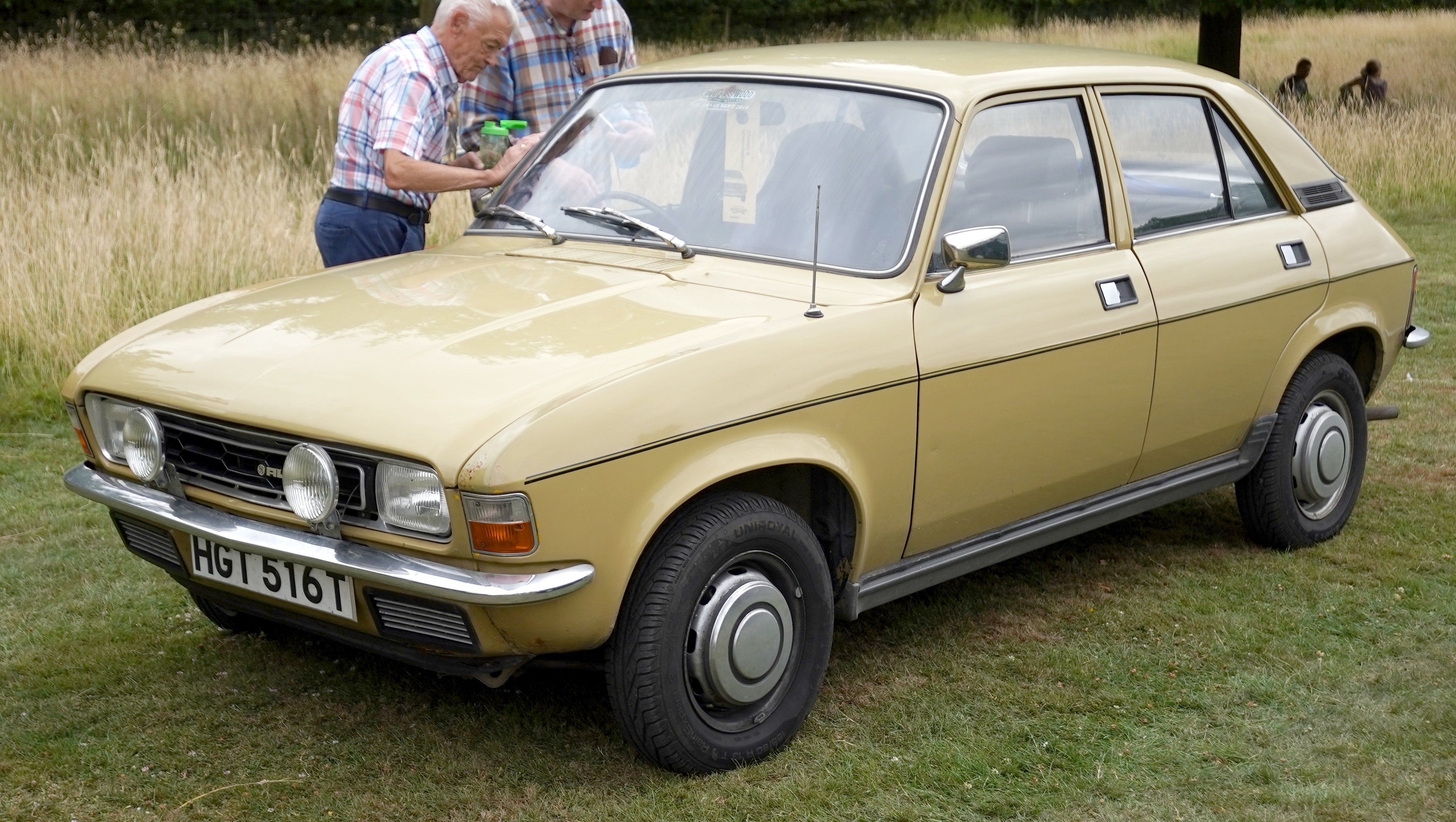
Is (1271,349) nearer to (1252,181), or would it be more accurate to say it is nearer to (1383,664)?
(1252,181)

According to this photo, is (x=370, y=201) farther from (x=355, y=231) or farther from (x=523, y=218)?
(x=523, y=218)

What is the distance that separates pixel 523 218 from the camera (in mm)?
4637

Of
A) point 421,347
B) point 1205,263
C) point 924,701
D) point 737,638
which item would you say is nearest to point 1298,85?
point 1205,263

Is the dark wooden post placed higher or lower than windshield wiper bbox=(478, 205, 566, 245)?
lower

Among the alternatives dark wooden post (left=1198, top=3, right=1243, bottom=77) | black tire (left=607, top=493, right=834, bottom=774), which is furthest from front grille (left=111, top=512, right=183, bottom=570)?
dark wooden post (left=1198, top=3, right=1243, bottom=77)

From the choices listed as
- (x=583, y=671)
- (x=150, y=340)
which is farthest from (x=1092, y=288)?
(x=150, y=340)

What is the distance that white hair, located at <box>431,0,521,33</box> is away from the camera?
542 centimetres

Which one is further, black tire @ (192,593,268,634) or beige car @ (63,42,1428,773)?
black tire @ (192,593,268,634)

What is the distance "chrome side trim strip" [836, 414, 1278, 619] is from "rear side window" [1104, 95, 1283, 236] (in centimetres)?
78

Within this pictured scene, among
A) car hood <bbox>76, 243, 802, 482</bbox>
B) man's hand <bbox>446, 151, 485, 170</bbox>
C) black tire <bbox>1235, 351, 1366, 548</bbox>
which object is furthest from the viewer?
man's hand <bbox>446, 151, 485, 170</bbox>

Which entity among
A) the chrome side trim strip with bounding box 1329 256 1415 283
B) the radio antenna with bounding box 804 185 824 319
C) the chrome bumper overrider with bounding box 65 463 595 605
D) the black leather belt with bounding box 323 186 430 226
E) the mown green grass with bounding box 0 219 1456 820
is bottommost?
the mown green grass with bounding box 0 219 1456 820

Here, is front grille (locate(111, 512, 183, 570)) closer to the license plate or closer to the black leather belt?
the license plate

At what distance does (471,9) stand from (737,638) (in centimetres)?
292

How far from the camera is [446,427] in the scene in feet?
10.2
